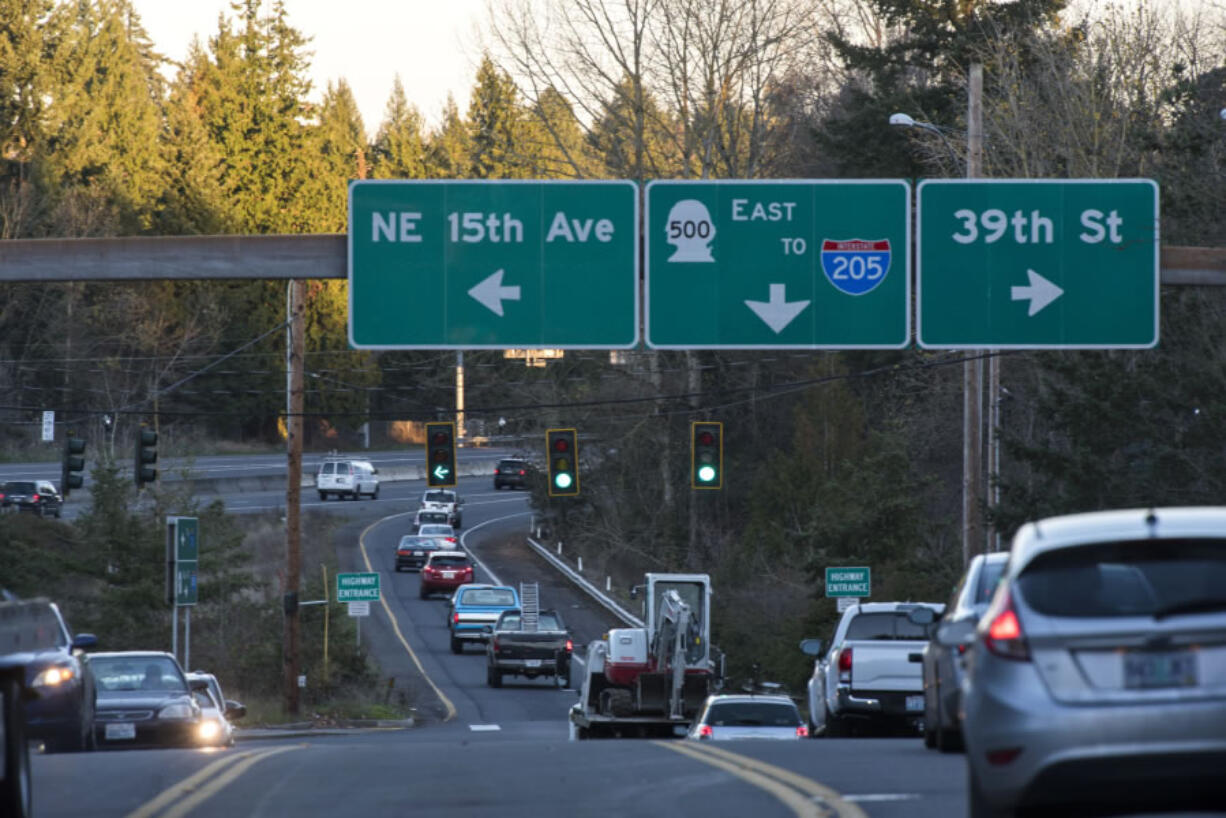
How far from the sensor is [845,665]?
67.6 feet

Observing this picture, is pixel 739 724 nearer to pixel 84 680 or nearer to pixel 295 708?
pixel 84 680

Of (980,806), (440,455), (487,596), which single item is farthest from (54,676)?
(487,596)

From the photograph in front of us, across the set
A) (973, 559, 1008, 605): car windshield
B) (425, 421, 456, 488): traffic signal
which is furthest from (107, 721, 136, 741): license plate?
(425, 421, 456, 488): traffic signal

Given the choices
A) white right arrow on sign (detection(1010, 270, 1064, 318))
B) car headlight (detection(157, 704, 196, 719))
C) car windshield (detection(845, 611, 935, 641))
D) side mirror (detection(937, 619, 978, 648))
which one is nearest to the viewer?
side mirror (detection(937, 619, 978, 648))

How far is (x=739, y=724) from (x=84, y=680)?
31.0 feet

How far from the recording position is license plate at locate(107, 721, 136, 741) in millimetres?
21500

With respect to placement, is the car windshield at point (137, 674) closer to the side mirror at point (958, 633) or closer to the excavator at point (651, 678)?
the excavator at point (651, 678)

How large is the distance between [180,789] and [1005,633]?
6333mm

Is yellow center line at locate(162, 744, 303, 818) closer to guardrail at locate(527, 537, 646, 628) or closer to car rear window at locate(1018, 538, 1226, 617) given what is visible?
car rear window at locate(1018, 538, 1226, 617)

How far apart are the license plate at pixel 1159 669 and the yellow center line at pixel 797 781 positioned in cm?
302

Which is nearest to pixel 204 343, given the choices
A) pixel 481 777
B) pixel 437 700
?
pixel 437 700

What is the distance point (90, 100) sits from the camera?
79562 mm

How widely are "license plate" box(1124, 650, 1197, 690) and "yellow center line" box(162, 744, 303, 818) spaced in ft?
18.6

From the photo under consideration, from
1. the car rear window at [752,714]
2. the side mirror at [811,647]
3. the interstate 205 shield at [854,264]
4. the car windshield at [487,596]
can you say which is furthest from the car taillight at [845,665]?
the car windshield at [487,596]
